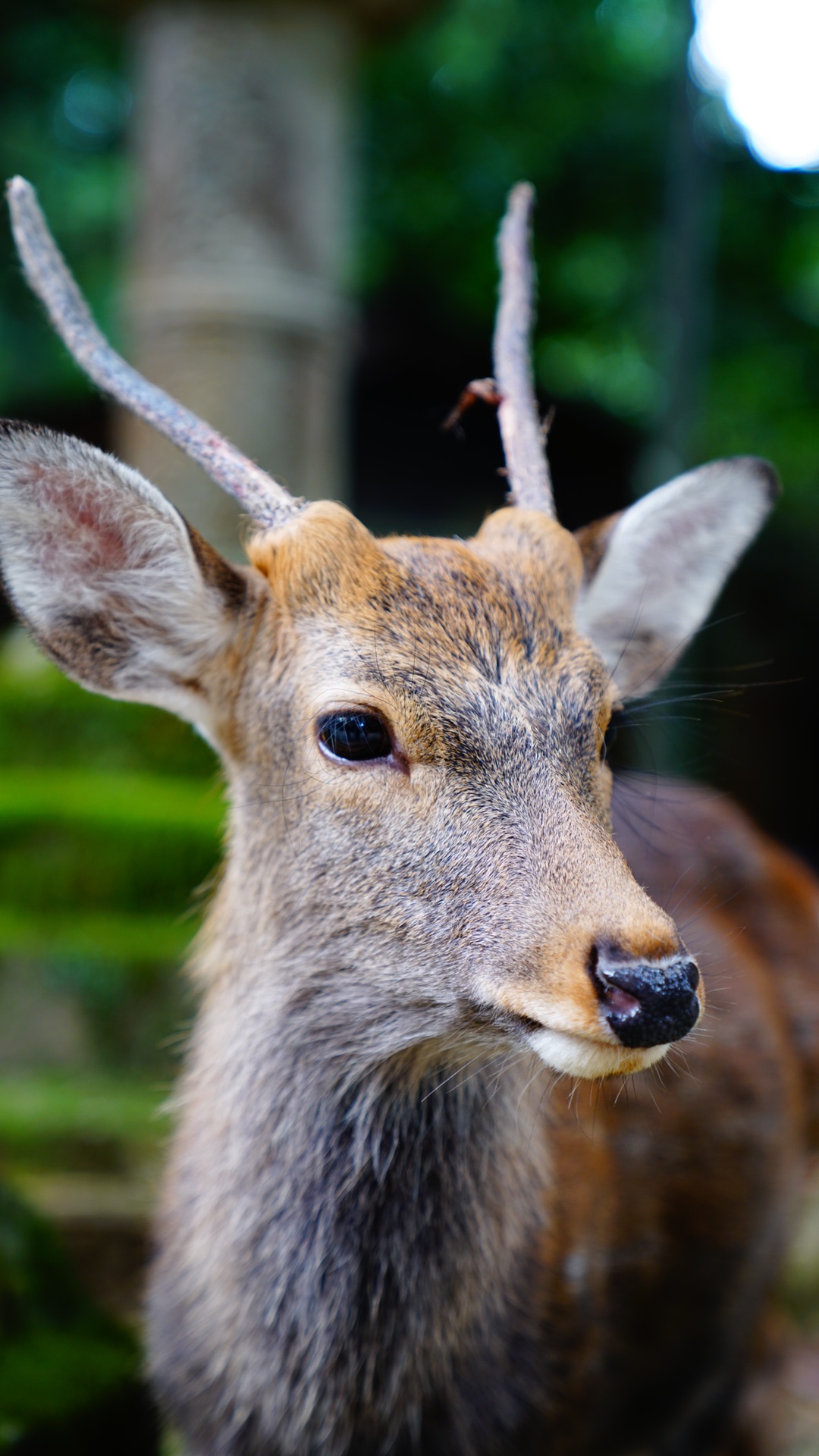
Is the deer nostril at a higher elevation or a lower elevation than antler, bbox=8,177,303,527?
lower

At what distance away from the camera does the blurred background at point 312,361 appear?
172 inches

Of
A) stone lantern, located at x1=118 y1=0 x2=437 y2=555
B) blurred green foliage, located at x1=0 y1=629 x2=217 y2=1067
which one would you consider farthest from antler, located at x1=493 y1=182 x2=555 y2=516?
stone lantern, located at x1=118 y1=0 x2=437 y2=555

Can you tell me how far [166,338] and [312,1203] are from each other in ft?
15.4

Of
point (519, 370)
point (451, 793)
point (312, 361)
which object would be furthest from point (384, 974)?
point (312, 361)

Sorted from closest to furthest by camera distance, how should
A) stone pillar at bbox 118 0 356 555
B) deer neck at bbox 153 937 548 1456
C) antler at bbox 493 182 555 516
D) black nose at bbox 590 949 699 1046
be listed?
black nose at bbox 590 949 699 1046 → deer neck at bbox 153 937 548 1456 → antler at bbox 493 182 555 516 → stone pillar at bbox 118 0 356 555

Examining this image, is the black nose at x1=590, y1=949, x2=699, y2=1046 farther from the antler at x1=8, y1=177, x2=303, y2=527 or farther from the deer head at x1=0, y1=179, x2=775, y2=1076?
the antler at x1=8, y1=177, x2=303, y2=527

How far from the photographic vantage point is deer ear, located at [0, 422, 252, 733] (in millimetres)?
2213

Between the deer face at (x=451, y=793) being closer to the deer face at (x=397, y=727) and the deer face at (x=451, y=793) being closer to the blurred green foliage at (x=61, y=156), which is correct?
the deer face at (x=397, y=727)

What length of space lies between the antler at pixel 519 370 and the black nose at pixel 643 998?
3.68ft

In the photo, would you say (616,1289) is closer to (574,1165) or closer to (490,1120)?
(574,1165)

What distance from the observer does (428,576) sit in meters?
2.26

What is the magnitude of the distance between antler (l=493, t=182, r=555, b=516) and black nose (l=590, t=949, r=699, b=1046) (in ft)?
3.68

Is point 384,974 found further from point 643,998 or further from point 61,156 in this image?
point 61,156

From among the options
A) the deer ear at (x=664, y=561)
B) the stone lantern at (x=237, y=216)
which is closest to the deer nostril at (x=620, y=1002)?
the deer ear at (x=664, y=561)
